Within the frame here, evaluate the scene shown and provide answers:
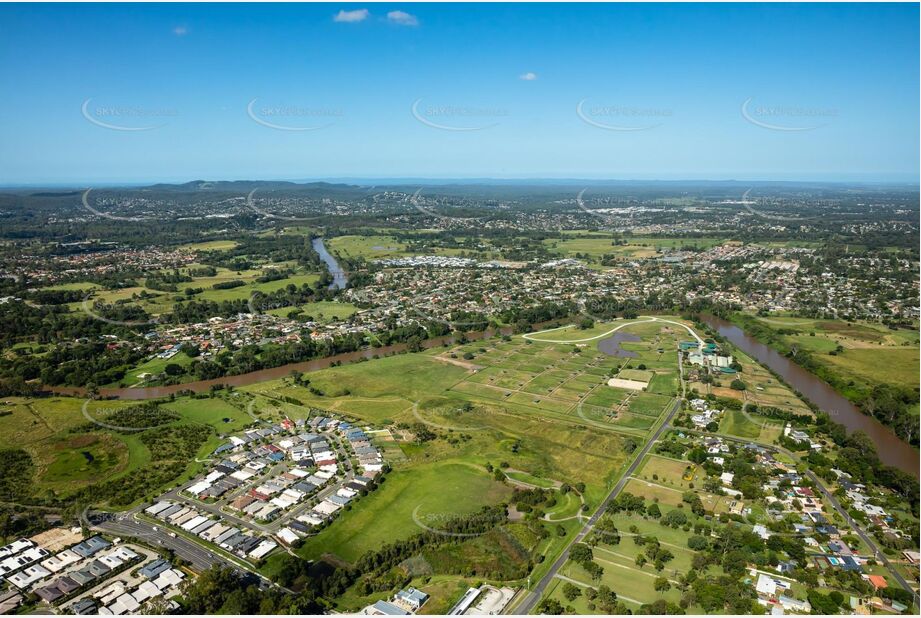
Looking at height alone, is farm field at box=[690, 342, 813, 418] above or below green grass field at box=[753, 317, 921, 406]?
below

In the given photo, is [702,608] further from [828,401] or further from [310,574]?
[828,401]

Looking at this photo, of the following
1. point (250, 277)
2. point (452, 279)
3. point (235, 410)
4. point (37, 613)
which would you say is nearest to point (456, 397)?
point (235, 410)

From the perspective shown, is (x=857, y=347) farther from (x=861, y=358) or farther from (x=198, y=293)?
(x=198, y=293)

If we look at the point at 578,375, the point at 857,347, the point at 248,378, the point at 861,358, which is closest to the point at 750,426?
the point at 578,375

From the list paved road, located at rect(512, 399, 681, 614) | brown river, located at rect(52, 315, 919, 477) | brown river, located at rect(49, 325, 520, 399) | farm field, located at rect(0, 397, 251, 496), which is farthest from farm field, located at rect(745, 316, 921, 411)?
farm field, located at rect(0, 397, 251, 496)

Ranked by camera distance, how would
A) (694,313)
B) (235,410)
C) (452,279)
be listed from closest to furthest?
(235,410), (694,313), (452,279)

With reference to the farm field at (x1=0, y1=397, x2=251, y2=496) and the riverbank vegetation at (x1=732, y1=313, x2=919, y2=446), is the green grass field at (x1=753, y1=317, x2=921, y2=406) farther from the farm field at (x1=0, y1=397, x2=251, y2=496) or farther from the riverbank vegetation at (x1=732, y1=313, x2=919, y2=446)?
the farm field at (x1=0, y1=397, x2=251, y2=496)
